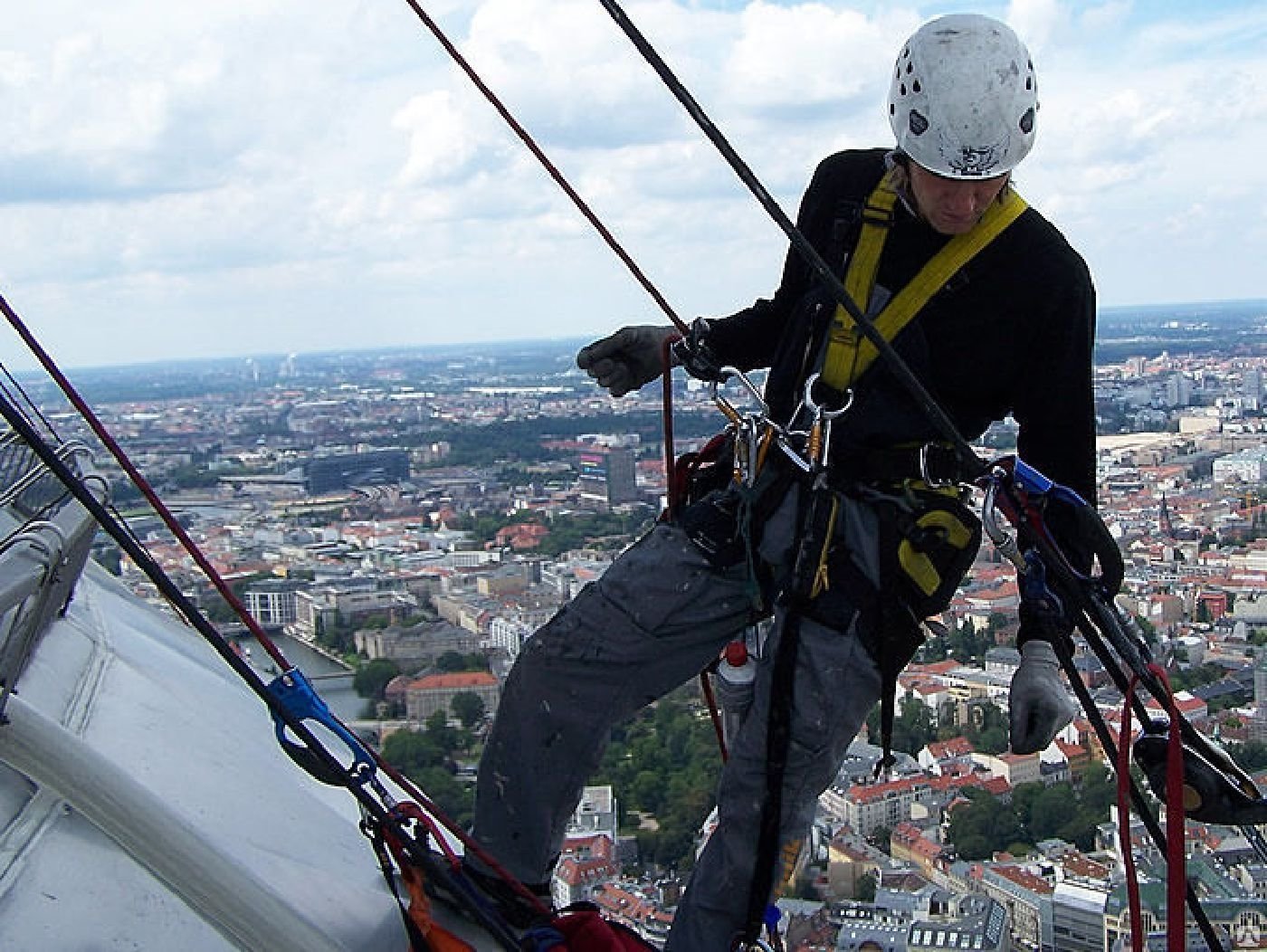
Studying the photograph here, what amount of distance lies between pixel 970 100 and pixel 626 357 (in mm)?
689

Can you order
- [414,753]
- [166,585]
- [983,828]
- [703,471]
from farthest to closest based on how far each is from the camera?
[983,828]
[414,753]
[703,471]
[166,585]

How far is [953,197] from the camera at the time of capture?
1847mm

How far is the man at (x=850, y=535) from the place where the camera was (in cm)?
183

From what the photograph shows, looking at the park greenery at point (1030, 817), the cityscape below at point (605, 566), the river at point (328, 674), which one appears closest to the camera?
the cityscape below at point (605, 566)

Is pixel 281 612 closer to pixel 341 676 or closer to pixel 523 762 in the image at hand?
pixel 341 676

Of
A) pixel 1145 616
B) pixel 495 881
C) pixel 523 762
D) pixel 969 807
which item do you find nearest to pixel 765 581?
pixel 523 762

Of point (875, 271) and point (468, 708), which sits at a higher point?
point (875, 271)

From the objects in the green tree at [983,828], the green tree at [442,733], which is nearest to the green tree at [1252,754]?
the green tree at [983,828]

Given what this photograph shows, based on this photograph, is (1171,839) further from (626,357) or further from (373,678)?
(373,678)

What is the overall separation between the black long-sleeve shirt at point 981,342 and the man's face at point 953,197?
43mm

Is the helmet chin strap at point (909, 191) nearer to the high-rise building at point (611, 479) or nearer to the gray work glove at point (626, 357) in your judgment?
the gray work glove at point (626, 357)

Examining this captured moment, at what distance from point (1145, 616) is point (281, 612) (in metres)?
14.0

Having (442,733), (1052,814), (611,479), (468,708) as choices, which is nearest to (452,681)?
(468,708)

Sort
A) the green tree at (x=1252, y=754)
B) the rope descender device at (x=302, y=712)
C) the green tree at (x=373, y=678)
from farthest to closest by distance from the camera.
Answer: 1. the green tree at (x=373, y=678)
2. the green tree at (x=1252, y=754)
3. the rope descender device at (x=302, y=712)
